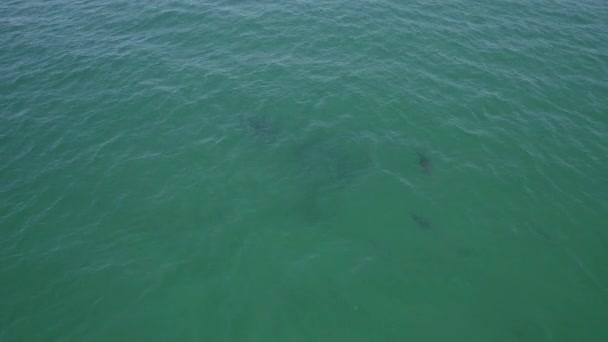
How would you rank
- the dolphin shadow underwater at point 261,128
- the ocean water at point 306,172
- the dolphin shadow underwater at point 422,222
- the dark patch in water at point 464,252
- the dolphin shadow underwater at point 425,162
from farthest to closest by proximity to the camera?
1. the dolphin shadow underwater at point 261,128
2. the dolphin shadow underwater at point 425,162
3. the dolphin shadow underwater at point 422,222
4. the dark patch in water at point 464,252
5. the ocean water at point 306,172

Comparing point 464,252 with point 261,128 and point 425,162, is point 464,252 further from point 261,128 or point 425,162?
point 261,128

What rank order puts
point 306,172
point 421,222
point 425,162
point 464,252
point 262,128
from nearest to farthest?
1. point 464,252
2. point 421,222
3. point 306,172
4. point 425,162
5. point 262,128

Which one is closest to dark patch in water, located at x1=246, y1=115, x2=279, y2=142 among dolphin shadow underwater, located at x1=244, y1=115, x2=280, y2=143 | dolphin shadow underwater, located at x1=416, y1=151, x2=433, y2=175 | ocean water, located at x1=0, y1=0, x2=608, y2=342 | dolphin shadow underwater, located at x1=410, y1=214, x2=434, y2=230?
dolphin shadow underwater, located at x1=244, y1=115, x2=280, y2=143

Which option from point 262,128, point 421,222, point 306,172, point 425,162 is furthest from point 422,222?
point 262,128

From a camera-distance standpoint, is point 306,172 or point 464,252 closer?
point 464,252

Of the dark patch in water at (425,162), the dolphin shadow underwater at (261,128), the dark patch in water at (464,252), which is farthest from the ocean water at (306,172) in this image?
the dolphin shadow underwater at (261,128)

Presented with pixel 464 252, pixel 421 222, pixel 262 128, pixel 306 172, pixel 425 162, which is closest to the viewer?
pixel 464 252

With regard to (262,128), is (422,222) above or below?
below

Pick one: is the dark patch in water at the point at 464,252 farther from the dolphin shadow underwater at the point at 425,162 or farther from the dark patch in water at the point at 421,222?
the dolphin shadow underwater at the point at 425,162
